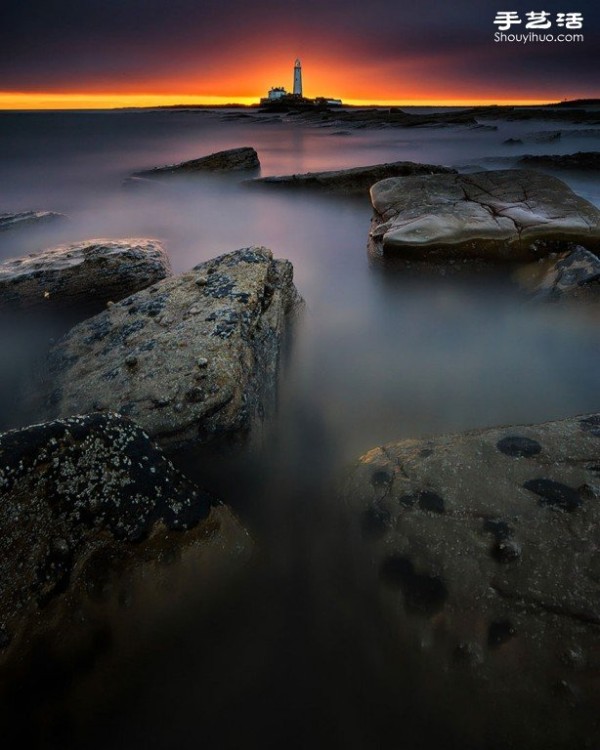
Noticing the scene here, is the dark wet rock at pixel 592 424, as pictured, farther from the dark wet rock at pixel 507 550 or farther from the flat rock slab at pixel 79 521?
the flat rock slab at pixel 79 521

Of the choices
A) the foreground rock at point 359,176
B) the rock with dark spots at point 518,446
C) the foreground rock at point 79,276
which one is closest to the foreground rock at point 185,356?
the foreground rock at point 79,276

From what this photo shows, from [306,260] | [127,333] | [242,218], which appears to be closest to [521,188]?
[306,260]

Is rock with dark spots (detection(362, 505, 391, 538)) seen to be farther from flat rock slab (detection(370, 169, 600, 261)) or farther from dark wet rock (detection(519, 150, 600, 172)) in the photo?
dark wet rock (detection(519, 150, 600, 172))

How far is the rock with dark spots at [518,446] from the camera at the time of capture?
198 centimetres

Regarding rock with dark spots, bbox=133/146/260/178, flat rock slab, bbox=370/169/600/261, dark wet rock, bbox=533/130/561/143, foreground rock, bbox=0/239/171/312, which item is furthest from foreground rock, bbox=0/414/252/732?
dark wet rock, bbox=533/130/561/143

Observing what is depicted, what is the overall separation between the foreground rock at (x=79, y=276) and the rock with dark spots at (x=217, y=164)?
28.4ft

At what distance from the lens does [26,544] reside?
1.43 metres

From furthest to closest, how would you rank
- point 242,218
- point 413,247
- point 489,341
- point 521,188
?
point 242,218 < point 521,188 < point 413,247 < point 489,341

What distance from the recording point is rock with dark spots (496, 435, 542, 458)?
1.98m

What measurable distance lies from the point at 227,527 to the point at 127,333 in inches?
64.8

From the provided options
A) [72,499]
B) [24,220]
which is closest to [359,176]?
[24,220]

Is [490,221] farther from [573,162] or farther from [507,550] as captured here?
[573,162]

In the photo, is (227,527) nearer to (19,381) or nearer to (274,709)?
(274,709)

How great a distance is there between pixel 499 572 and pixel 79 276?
3999 millimetres
